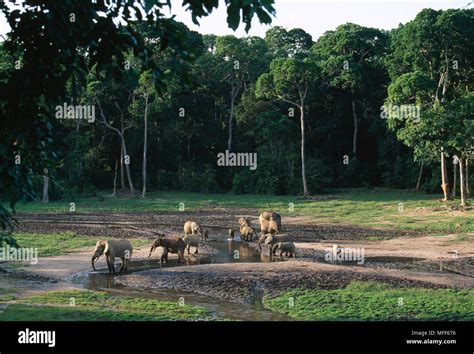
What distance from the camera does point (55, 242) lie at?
23.2m

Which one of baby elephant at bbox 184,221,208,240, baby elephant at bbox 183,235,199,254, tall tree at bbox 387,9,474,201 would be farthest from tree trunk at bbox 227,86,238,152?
baby elephant at bbox 183,235,199,254

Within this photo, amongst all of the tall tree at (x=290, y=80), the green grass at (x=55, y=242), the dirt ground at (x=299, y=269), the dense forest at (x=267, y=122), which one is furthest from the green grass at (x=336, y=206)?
the green grass at (x=55, y=242)

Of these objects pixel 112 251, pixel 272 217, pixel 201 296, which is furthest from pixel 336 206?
pixel 201 296

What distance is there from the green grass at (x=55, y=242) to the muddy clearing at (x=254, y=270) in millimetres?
770

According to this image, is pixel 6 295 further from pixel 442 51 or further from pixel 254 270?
pixel 442 51

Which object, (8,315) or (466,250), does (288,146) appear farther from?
(8,315)

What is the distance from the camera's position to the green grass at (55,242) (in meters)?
21.3

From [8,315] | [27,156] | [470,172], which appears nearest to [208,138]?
[470,172]

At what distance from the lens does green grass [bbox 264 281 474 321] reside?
1192cm

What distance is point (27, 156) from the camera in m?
6.24

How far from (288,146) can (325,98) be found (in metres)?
5.64

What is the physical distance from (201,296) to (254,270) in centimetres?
326

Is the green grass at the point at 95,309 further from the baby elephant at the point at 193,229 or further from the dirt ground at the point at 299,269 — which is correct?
the baby elephant at the point at 193,229

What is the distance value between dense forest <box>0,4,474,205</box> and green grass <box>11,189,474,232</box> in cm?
206
